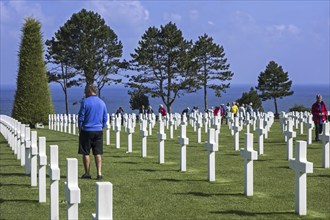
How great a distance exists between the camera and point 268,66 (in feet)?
255

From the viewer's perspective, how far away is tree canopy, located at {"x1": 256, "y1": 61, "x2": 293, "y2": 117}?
251ft

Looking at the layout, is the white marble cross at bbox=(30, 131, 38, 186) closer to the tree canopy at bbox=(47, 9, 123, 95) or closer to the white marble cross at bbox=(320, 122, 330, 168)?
the white marble cross at bbox=(320, 122, 330, 168)

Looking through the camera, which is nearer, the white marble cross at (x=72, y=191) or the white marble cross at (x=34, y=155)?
the white marble cross at (x=72, y=191)

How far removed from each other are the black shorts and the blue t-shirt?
103mm

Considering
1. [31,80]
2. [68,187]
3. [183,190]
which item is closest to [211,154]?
[183,190]

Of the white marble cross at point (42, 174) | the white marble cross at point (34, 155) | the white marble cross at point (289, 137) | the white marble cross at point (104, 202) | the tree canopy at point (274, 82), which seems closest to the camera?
the white marble cross at point (104, 202)

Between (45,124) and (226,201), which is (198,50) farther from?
(226,201)

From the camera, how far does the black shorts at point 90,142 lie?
1321cm

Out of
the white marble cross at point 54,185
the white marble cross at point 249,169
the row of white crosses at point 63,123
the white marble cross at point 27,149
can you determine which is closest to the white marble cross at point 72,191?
the white marble cross at point 54,185

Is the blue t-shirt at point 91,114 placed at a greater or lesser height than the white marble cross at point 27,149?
greater

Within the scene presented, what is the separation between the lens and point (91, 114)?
13117mm

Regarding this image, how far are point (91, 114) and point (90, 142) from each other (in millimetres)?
554

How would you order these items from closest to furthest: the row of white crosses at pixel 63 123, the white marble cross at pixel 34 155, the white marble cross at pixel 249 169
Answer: the white marble cross at pixel 249 169
the white marble cross at pixel 34 155
the row of white crosses at pixel 63 123

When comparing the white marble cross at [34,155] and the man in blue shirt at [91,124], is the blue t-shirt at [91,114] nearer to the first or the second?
the man in blue shirt at [91,124]
